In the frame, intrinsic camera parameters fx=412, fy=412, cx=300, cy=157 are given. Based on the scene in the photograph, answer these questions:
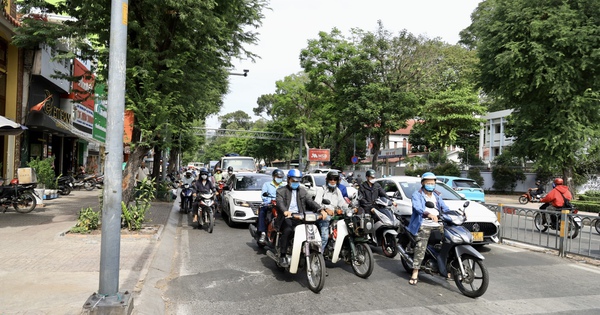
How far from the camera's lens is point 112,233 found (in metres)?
4.47

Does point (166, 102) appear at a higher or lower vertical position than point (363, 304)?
higher

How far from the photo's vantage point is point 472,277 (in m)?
5.71

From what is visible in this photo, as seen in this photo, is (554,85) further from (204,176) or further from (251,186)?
(204,176)

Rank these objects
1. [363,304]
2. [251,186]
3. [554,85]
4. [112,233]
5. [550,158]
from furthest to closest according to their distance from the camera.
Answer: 1. [550,158]
2. [554,85]
3. [251,186]
4. [363,304]
5. [112,233]

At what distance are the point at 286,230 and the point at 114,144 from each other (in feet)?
9.37

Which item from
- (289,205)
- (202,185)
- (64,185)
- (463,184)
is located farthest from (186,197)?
(463,184)

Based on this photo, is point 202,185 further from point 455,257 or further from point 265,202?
point 455,257

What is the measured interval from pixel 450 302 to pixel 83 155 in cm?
2890

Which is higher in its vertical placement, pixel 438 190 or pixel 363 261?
pixel 438 190

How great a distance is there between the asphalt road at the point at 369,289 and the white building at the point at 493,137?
1541 inches

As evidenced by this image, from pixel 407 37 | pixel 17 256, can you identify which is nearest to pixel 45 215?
pixel 17 256

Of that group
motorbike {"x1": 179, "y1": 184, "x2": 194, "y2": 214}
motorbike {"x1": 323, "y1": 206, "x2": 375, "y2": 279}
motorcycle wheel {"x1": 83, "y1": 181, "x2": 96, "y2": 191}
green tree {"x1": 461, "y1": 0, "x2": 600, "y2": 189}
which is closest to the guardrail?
motorbike {"x1": 323, "y1": 206, "x2": 375, "y2": 279}

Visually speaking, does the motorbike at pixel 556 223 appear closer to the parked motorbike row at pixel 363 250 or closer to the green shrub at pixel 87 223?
the parked motorbike row at pixel 363 250

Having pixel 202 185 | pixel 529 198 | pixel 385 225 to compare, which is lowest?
pixel 529 198
